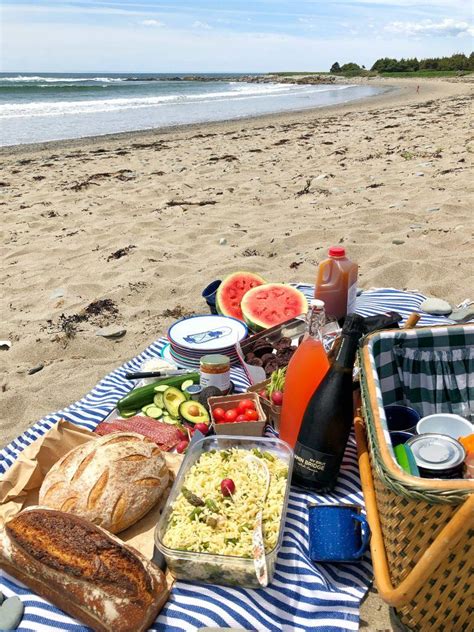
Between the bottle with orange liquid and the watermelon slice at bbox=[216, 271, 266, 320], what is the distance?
1404mm

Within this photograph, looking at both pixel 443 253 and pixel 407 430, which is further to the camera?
pixel 443 253

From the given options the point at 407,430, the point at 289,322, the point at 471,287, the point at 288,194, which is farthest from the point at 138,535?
the point at 288,194

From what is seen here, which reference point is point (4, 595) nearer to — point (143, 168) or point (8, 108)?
point (143, 168)

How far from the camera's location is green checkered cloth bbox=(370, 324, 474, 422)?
2461 millimetres

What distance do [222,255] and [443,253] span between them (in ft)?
7.98

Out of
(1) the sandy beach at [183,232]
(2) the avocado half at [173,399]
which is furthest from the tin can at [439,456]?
(1) the sandy beach at [183,232]

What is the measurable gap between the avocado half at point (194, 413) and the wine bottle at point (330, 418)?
60cm

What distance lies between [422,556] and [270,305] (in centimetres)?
230

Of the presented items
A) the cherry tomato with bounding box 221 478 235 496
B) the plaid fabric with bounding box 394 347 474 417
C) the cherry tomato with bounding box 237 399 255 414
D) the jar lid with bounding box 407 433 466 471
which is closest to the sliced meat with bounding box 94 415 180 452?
the cherry tomato with bounding box 237 399 255 414

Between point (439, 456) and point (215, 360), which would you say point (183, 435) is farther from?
point (439, 456)

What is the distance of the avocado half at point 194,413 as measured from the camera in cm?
270

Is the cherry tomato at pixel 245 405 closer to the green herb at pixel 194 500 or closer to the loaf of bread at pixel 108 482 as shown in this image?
the loaf of bread at pixel 108 482

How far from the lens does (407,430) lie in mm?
2127

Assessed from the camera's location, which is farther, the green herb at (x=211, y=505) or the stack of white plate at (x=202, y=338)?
the stack of white plate at (x=202, y=338)
